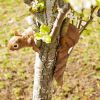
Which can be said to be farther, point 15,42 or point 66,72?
point 66,72

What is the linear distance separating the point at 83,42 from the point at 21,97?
1335 mm

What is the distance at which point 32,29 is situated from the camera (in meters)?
1.63

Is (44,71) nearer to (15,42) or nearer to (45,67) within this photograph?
(45,67)

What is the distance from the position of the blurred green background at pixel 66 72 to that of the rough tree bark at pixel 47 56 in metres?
1.16

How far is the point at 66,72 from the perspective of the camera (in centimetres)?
349

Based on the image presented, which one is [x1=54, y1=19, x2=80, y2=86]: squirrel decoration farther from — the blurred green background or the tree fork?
the blurred green background

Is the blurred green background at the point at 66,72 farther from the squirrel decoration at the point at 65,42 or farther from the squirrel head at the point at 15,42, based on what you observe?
the squirrel head at the point at 15,42

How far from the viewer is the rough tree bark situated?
59.8 inches

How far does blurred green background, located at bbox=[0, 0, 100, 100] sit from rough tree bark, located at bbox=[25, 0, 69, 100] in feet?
3.80

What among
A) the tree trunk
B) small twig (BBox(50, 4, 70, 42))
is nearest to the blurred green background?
the tree trunk

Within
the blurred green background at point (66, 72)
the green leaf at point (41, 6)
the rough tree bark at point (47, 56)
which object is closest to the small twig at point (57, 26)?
the rough tree bark at point (47, 56)

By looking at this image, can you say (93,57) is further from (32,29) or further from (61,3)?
(61,3)

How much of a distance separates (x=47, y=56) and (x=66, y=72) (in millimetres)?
1756

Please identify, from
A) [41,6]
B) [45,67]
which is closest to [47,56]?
[45,67]
